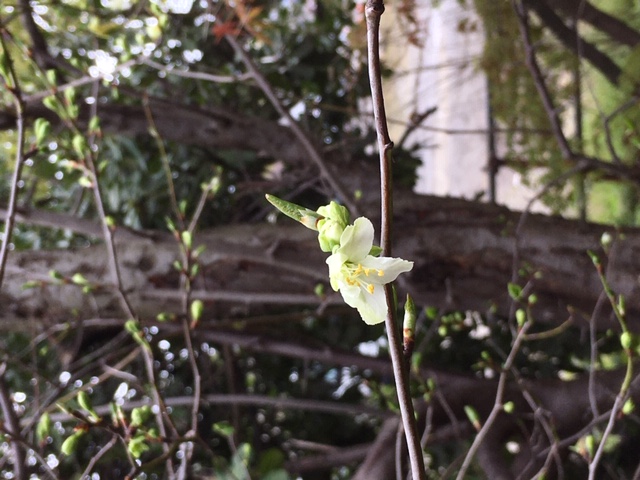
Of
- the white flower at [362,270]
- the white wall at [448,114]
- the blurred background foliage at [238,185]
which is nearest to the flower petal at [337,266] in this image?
the white flower at [362,270]

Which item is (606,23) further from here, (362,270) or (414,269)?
(362,270)

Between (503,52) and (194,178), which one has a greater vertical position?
(503,52)

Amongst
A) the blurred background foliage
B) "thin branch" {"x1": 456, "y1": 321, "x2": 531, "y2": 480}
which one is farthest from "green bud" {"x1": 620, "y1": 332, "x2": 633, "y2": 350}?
the blurred background foliage

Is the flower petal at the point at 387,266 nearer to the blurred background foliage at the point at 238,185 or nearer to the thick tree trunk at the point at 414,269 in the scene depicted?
the thick tree trunk at the point at 414,269

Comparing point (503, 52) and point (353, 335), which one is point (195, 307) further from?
point (503, 52)

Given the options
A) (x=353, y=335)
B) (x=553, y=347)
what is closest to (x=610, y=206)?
(x=553, y=347)

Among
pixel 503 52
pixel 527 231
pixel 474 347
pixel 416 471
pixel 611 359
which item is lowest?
pixel 611 359

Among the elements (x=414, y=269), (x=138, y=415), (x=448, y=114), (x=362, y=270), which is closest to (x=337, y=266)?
(x=362, y=270)
